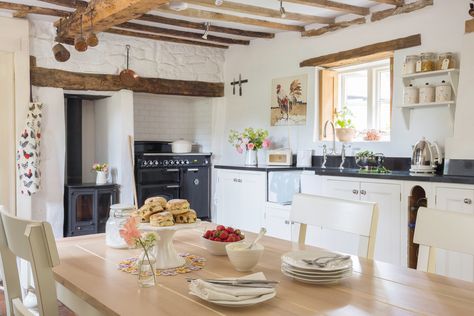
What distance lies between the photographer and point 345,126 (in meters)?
5.11

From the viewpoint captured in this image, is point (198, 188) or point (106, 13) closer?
point (106, 13)

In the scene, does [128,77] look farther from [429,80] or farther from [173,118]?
[429,80]

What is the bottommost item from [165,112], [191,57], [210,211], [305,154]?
[210,211]

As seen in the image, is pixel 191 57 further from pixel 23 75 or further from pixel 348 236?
pixel 348 236

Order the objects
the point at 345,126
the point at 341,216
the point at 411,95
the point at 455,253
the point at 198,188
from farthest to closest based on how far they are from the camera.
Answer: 1. the point at 198,188
2. the point at 345,126
3. the point at 411,95
4. the point at 455,253
5. the point at 341,216

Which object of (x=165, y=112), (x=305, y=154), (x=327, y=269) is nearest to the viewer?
(x=327, y=269)

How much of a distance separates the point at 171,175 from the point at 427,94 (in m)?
3.12

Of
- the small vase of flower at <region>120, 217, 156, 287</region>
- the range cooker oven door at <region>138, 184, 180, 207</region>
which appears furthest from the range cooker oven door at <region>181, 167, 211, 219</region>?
the small vase of flower at <region>120, 217, 156, 287</region>

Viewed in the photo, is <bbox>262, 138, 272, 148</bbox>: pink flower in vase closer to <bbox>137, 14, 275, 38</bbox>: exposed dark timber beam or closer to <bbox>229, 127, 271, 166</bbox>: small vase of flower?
<bbox>229, 127, 271, 166</bbox>: small vase of flower

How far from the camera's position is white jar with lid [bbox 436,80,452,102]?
3.89 meters

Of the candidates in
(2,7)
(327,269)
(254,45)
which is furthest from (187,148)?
(327,269)

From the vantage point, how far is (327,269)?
155 cm

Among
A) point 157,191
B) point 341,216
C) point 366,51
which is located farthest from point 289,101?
point 341,216

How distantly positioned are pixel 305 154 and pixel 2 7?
3298mm
